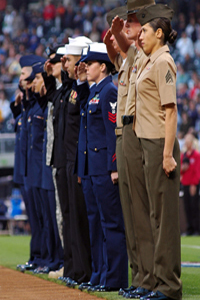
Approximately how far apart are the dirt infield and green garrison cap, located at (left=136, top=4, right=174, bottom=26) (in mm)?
2020

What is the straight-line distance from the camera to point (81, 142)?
5273 millimetres

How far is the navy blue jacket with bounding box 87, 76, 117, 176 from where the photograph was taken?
4.92 m

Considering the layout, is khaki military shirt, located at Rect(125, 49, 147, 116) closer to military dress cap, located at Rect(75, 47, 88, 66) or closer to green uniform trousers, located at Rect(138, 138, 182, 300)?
green uniform trousers, located at Rect(138, 138, 182, 300)

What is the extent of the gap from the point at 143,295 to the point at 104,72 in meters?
1.93

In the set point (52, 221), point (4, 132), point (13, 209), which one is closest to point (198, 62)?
point (4, 132)

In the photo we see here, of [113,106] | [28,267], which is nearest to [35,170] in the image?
[28,267]

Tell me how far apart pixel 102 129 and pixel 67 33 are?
19.9m

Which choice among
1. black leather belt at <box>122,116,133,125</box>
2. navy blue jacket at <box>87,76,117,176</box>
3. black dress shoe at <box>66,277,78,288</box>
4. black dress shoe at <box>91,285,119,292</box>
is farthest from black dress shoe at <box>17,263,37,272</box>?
black leather belt at <box>122,116,133,125</box>

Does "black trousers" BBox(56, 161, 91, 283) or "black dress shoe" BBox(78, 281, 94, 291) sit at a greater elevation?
"black trousers" BBox(56, 161, 91, 283)

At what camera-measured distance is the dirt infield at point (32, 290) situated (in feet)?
15.6

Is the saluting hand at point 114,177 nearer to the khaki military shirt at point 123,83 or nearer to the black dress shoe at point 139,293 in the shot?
the khaki military shirt at point 123,83

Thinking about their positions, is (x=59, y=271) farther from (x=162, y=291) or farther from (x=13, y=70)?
(x=13, y=70)

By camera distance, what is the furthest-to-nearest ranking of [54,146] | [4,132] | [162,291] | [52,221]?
[4,132]
[52,221]
[54,146]
[162,291]

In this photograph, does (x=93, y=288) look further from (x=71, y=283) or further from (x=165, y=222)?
(x=165, y=222)
